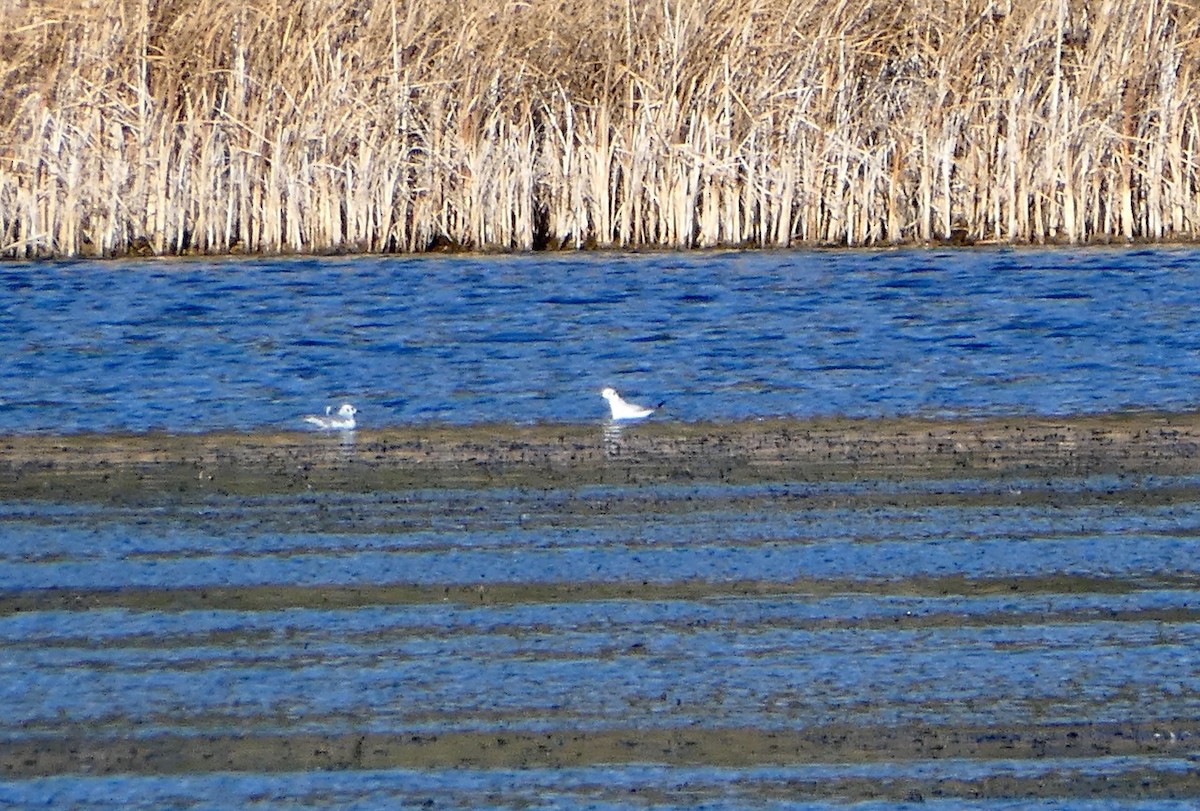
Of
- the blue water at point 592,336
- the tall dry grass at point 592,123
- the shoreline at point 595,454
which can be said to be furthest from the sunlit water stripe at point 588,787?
the tall dry grass at point 592,123

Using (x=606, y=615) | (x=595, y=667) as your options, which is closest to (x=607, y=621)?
(x=606, y=615)

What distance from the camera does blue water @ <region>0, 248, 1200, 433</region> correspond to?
940 cm

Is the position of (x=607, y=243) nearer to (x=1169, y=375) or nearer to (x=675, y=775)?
(x=1169, y=375)

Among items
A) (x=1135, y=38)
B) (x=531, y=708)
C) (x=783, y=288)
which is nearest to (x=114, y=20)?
(x=783, y=288)

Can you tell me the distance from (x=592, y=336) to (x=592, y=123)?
121 inches

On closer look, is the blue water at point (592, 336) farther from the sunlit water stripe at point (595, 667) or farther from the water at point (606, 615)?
the sunlit water stripe at point (595, 667)

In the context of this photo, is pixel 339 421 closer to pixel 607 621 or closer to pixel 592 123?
pixel 607 621

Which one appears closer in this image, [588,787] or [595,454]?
[588,787]

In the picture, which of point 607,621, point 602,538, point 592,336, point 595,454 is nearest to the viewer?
point 607,621

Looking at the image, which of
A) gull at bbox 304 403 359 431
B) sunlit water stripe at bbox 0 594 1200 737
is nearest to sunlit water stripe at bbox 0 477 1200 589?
sunlit water stripe at bbox 0 594 1200 737

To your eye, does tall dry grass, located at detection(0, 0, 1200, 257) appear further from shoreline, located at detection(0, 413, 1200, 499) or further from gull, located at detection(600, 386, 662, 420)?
shoreline, located at detection(0, 413, 1200, 499)

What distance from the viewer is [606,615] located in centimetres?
586

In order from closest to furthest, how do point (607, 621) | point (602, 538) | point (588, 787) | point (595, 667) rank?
point (588, 787) → point (595, 667) → point (607, 621) → point (602, 538)

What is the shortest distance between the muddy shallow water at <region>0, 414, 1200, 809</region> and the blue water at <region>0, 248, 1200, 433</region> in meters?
0.96
